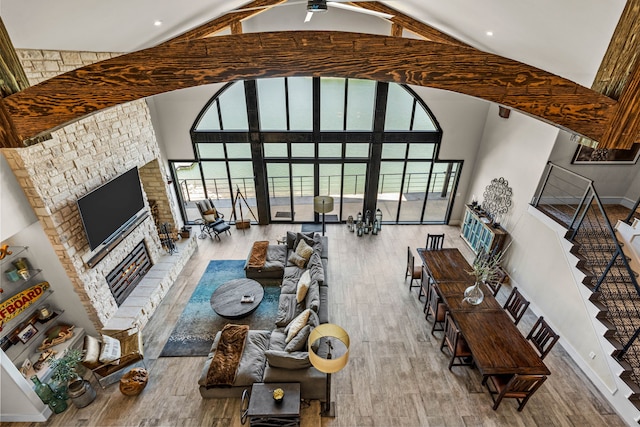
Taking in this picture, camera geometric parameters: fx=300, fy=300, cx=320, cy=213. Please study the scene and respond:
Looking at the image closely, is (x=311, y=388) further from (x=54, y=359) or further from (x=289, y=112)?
(x=289, y=112)

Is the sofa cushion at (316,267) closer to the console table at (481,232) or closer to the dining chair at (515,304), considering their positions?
the dining chair at (515,304)

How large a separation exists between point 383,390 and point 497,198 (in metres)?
5.05

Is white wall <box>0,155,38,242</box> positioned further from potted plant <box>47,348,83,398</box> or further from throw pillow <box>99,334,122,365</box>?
throw pillow <box>99,334,122,365</box>

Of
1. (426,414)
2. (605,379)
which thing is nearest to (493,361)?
(426,414)

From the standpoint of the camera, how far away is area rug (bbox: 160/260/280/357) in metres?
5.01

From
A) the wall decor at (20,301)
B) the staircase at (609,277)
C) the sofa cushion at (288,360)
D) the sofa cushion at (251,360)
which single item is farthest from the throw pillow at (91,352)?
the staircase at (609,277)

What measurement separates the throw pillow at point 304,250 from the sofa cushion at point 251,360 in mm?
1907

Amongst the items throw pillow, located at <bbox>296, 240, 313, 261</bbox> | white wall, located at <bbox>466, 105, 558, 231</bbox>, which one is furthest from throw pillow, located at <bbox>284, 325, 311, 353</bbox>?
white wall, located at <bbox>466, 105, 558, 231</bbox>

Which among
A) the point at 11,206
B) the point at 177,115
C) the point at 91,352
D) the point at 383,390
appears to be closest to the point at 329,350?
the point at 383,390

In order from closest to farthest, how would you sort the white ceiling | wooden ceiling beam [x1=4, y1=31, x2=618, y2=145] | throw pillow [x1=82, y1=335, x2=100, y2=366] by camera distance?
1. wooden ceiling beam [x1=4, y1=31, x2=618, y2=145]
2. the white ceiling
3. throw pillow [x1=82, y1=335, x2=100, y2=366]

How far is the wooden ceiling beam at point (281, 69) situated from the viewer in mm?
1820

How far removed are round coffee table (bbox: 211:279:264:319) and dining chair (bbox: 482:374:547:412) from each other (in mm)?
3810

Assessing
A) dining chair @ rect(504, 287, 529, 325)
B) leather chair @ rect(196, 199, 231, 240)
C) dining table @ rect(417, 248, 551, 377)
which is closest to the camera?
dining table @ rect(417, 248, 551, 377)

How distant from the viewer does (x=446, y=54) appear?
189cm
